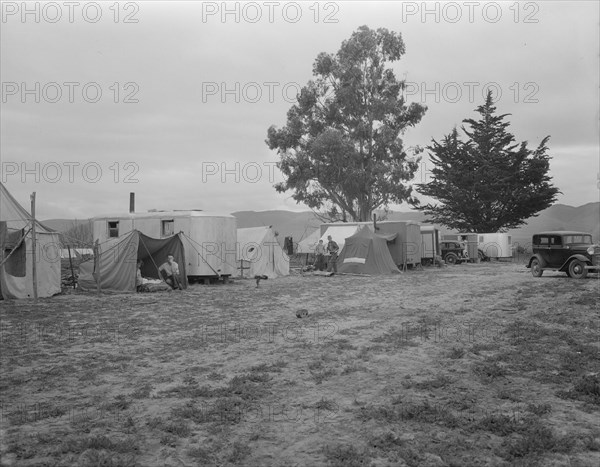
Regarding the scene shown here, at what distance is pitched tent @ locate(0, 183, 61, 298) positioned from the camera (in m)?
16.2

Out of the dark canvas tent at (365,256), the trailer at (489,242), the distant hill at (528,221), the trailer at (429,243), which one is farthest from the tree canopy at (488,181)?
the distant hill at (528,221)

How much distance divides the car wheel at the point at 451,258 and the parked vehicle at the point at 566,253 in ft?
47.3

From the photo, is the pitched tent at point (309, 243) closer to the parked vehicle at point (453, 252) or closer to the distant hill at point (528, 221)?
the parked vehicle at point (453, 252)

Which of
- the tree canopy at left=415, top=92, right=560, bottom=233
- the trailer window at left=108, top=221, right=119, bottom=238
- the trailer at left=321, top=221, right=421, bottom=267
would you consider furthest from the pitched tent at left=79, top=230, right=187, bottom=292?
the tree canopy at left=415, top=92, right=560, bottom=233

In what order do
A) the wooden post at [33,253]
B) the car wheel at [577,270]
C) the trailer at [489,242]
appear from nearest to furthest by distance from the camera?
the wooden post at [33,253], the car wheel at [577,270], the trailer at [489,242]

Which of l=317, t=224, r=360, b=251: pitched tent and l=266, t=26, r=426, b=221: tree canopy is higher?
l=266, t=26, r=426, b=221: tree canopy

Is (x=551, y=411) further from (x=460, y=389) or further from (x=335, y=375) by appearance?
(x=335, y=375)

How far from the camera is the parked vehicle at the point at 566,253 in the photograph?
65.9 feet

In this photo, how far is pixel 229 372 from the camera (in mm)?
7270

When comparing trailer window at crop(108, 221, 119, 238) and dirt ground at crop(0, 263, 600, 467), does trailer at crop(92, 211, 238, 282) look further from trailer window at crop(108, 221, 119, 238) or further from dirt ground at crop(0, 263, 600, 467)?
dirt ground at crop(0, 263, 600, 467)

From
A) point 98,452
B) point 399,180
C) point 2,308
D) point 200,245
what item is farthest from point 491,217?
point 98,452

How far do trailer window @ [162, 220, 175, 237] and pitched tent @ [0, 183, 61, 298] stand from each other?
540 cm

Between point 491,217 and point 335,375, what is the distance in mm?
42679

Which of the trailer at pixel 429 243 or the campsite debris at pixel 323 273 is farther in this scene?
the trailer at pixel 429 243
